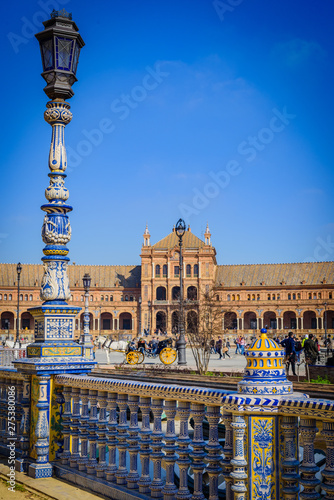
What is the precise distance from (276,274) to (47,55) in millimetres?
79319

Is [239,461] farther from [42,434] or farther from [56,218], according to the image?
[56,218]

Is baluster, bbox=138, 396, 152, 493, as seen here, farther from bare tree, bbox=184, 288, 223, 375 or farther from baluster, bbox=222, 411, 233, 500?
bare tree, bbox=184, 288, 223, 375

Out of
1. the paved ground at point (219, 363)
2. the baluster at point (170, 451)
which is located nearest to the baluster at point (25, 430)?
the baluster at point (170, 451)

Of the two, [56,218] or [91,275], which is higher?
[91,275]

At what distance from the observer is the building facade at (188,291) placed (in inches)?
3083

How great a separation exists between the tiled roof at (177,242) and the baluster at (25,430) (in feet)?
241

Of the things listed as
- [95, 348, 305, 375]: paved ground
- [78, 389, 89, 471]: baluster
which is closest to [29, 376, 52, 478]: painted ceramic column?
[78, 389, 89, 471]: baluster

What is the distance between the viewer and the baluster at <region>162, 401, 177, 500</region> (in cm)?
385

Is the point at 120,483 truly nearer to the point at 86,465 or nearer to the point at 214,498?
the point at 86,465

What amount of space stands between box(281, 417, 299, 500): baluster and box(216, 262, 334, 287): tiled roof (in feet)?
261

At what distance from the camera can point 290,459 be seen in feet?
10.1

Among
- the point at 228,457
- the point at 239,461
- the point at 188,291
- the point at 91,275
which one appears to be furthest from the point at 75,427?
the point at 91,275

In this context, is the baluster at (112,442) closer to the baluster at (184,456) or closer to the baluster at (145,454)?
the baluster at (145,454)

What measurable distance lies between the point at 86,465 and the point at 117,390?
0.90m
